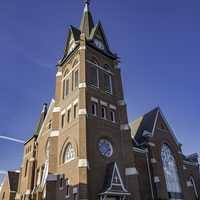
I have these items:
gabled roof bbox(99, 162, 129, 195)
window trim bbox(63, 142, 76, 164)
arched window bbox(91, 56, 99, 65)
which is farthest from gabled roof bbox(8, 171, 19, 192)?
arched window bbox(91, 56, 99, 65)

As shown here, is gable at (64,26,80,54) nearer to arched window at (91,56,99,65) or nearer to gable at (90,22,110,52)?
gable at (90,22,110,52)

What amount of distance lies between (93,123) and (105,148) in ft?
9.64

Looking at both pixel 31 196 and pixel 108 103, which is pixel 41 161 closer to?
pixel 31 196

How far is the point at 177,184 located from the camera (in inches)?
1267

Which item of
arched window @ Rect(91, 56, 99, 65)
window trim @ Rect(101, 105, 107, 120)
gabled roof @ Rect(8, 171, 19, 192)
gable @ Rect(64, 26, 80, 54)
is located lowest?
gabled roof @ Rect(8, 171, 19, 192)

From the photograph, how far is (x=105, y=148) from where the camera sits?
25.8 meters

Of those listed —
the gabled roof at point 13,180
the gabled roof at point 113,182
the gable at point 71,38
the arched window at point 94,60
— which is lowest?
the gabled roof at point 113,182

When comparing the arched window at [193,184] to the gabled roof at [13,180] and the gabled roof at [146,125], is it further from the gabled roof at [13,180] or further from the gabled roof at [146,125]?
the gabled roof at [13,180]

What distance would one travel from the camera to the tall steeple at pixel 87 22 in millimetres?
36731

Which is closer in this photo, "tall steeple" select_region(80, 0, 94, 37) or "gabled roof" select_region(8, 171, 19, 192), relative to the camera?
"tall steeple" select_region(80, 0, 94, 37)

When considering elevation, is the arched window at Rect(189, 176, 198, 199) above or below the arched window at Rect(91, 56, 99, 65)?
below

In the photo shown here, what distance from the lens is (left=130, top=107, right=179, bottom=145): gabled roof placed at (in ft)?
109

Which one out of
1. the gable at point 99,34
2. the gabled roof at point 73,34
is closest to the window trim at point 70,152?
the gabled roof at point 73,34

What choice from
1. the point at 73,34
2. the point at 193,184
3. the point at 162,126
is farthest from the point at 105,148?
the point at 193,184
